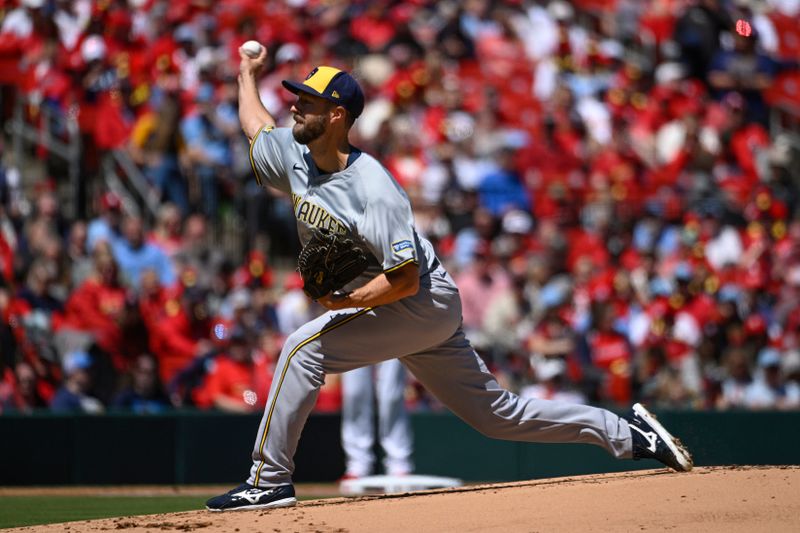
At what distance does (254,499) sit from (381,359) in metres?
0.87

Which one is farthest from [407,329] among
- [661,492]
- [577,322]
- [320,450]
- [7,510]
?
[577,322]

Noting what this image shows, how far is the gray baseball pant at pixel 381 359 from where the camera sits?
6156mm

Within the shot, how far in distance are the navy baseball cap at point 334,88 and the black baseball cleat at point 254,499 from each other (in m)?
1.79

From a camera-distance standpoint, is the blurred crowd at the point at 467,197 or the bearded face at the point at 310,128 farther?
the blurred crowd at the point at 467,197

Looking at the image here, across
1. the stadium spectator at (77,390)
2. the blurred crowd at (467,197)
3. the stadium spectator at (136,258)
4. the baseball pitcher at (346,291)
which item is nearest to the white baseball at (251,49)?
the baseball pitcher at (346,291)

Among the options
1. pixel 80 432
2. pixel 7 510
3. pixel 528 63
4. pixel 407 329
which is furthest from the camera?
pixel 528 63

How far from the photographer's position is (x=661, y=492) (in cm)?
629

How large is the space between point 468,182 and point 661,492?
783cm

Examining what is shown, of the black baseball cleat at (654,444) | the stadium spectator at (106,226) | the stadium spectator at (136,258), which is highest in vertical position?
the stadium spectator at (106,226)

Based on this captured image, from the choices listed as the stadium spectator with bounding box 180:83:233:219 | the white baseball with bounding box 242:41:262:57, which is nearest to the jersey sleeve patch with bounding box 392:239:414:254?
the white baseball with bounding box 242:41:262:57

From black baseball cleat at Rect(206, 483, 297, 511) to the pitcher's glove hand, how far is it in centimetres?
94

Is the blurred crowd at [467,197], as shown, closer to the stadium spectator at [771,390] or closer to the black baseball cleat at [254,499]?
the stadium spectator at [771,390]

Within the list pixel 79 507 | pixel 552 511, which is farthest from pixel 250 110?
pixel 79 507

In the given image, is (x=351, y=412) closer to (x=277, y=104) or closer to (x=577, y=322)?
(x=577, y=322)
